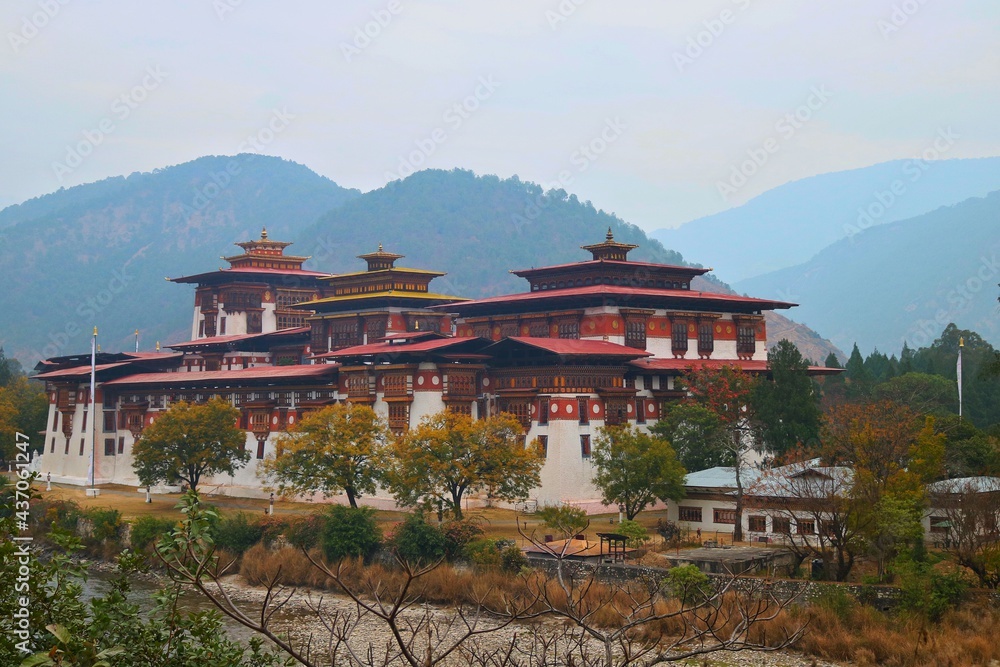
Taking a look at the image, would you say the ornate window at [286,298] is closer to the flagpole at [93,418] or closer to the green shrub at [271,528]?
the flagpole at [93,418]

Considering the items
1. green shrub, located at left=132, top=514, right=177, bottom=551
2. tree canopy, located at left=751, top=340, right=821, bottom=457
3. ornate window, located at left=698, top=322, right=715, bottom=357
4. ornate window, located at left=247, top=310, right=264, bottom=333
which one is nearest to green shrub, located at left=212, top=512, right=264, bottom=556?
green shrub, located at left=132, top=514, right=177, bottom=551

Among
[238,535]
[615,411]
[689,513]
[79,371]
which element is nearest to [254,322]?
[79,371]

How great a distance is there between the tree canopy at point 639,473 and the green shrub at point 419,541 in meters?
8.50

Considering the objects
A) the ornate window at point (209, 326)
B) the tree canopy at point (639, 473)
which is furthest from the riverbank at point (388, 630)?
the ornate window at point (209, 326)

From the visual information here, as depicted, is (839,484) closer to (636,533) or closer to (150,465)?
(636,533)

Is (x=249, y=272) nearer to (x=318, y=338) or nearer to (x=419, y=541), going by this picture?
(x=318, y=338)

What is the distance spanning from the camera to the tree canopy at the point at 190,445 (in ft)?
222

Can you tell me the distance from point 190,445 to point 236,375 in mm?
8123

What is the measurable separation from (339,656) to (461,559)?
36.1 feet

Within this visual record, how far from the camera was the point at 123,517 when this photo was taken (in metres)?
63.5

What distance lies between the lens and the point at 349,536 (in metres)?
51.6

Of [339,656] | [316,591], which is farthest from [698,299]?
[339,656]

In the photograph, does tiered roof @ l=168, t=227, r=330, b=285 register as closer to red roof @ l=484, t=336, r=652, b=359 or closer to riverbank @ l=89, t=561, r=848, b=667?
red roof @ l=484, t=336, r=652, b=359

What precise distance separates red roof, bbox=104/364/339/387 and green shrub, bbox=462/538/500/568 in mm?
22947
